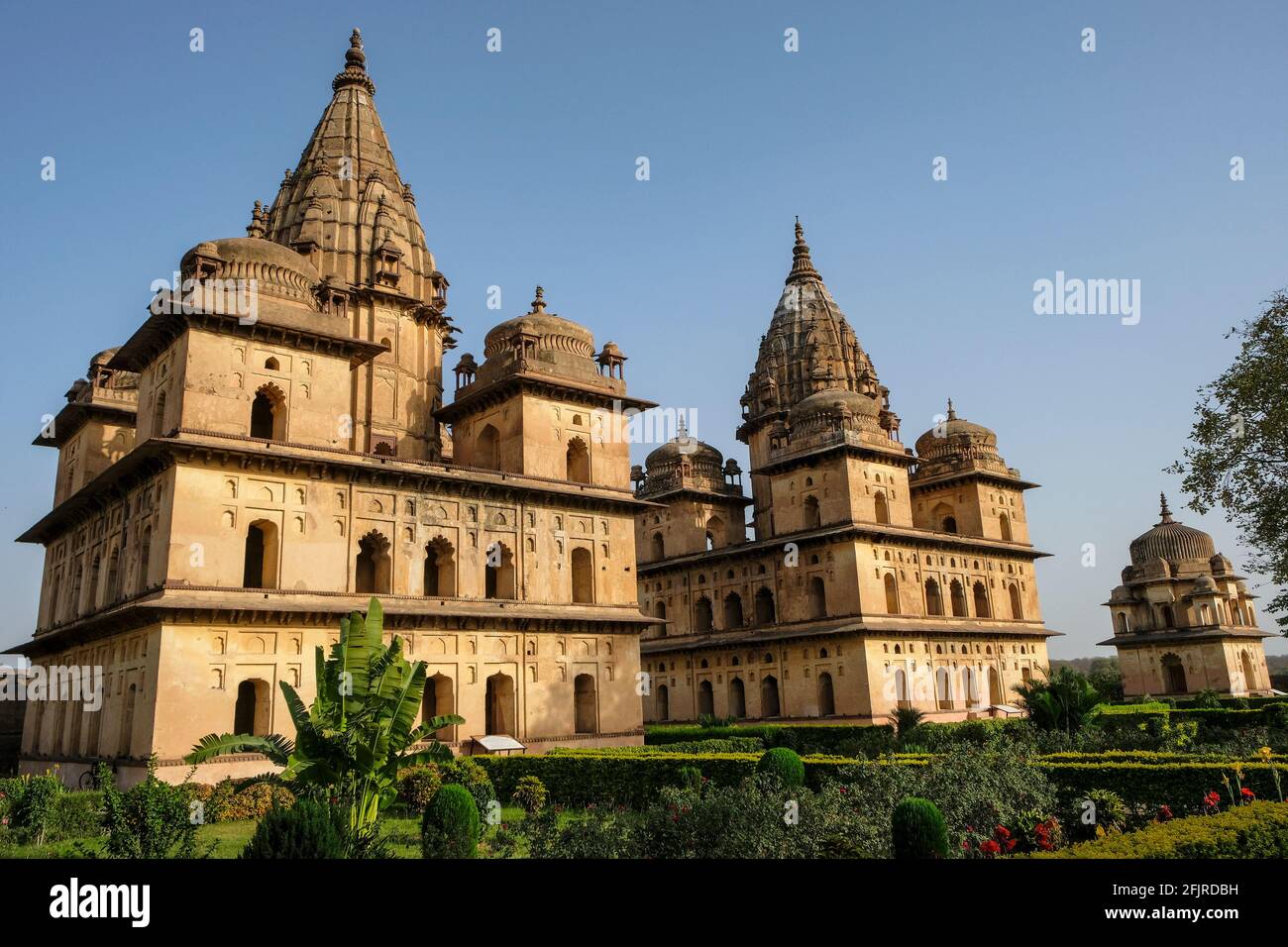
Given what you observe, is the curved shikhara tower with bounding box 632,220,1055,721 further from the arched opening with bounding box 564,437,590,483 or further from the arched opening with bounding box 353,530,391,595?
the arched opening with bounding box 353,530,391,595

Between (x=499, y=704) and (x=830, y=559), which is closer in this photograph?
(x=499, y=704)

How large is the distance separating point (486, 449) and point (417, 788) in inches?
563

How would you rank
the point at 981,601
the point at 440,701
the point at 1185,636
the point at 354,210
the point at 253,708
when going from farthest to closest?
the point at 1185,636 → the point at 981,601 → the point at 354,210 → the point at 440,701 → the point at 253,708

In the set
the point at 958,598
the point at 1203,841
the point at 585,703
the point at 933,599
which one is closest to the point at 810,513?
the point at 933,599

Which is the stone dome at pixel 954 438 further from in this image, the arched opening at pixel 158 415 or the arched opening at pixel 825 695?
the arched opening at pixel 158 415

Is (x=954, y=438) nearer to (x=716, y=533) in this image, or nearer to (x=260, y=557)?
(x=716, y=533)

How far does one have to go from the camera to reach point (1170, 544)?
5481cm

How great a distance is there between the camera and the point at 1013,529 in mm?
46281

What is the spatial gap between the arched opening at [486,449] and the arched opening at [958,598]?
73.7 ft

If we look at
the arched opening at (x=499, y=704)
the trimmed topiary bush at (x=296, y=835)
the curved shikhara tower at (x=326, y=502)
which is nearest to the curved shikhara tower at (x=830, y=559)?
the curved shikhara tower at (x=326, y=502)

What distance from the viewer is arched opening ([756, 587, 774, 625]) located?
41.6 metres

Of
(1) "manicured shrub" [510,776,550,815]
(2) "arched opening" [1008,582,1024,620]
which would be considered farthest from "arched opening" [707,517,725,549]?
(1) "manicured shrub" [510,776,550,815]
